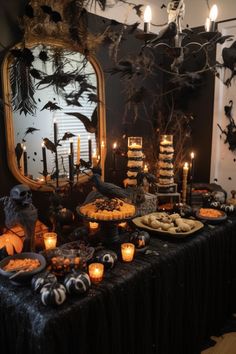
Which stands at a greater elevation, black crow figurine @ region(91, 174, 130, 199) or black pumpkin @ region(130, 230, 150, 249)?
black crow figurine @ region(91, 174, 130, 199)

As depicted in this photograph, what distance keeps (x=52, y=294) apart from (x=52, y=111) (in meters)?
1.11

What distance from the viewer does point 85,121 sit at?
6.84ft

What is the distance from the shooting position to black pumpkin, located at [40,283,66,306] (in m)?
1.12

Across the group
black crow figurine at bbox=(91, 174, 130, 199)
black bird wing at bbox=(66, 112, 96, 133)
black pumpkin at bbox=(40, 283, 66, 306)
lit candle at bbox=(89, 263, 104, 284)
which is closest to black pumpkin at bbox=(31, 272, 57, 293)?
black pumpkin at bbox=(40, 283, 66, 306)

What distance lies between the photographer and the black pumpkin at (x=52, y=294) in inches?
44.1

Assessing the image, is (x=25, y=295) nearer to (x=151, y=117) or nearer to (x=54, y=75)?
(x=54, y=75)

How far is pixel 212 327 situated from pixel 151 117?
1.66m

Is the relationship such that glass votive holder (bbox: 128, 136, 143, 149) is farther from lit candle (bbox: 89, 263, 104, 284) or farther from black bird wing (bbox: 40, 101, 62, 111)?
lit candle (bbox: 89, 263, 104, 284)

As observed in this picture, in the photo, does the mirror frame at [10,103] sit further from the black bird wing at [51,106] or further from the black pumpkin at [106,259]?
the black pumpkin at [106,259]

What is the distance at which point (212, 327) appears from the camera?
6.44ft

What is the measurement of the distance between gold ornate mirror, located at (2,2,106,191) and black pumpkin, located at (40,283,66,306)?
0.75 m

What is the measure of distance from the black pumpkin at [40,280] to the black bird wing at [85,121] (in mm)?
1077

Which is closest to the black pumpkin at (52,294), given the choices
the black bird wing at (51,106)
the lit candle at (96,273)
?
the lit candle at (96,273)

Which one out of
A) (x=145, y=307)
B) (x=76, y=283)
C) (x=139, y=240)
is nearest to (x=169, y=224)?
(x=139, y=240)
